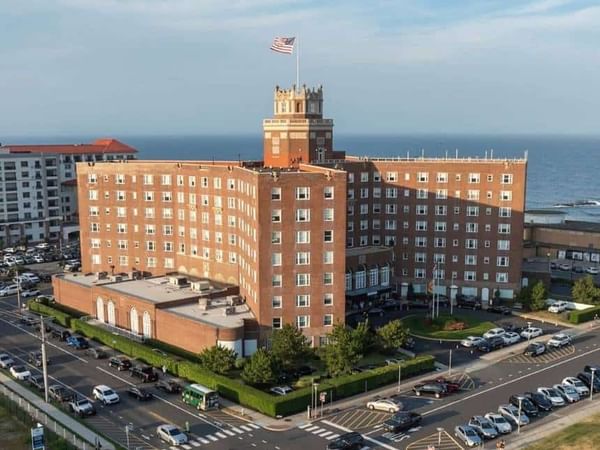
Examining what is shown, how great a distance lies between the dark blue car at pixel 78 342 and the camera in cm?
7950

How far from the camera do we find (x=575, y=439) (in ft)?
177

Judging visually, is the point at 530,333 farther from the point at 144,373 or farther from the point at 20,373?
the point at 20,373

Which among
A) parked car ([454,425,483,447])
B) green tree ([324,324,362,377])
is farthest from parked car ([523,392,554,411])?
green tree ([324,324,362,377])

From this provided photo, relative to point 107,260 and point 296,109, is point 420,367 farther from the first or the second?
point 107,260

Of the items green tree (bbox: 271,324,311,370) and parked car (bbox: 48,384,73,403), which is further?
green tree (bbox: 271,324,311,370)

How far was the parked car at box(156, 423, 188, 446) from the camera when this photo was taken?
177ft

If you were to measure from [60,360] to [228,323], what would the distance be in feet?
66.2

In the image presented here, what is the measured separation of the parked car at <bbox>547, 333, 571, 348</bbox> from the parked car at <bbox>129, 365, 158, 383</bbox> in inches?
1873

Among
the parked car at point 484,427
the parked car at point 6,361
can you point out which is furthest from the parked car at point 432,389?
the parked car at point 6,361

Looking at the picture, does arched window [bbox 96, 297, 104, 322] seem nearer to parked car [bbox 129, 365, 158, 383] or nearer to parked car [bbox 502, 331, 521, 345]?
parked car [bbox 129, 365, 158, 383]

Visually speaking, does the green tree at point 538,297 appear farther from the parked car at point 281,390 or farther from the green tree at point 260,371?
the green tree at point 260,371

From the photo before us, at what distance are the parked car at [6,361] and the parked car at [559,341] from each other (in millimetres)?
63860

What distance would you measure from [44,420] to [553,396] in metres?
47.6

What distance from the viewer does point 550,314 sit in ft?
307
